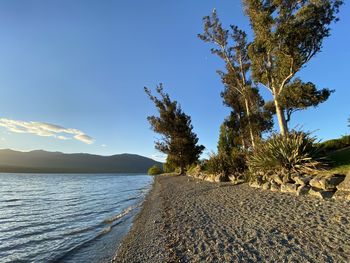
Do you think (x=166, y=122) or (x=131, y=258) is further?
(x=166, y=122)

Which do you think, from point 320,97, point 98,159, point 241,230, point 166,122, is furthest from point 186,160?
point 98,159

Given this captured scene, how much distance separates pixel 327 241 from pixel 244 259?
5.96 ft

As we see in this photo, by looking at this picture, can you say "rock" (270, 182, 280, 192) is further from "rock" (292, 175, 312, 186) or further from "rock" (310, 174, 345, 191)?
"rock" (310, 174, 345, 191)

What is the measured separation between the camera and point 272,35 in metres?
16.4

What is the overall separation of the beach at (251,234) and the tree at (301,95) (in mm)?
9823

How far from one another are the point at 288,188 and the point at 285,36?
10353 millimetres

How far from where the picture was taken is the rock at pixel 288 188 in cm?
1050

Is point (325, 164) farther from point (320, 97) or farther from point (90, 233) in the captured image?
point (90, 233)

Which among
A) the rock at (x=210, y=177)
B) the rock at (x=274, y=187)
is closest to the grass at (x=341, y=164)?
the rock at (x=274, y=187)

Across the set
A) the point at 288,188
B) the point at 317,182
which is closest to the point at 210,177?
the point at 288,188

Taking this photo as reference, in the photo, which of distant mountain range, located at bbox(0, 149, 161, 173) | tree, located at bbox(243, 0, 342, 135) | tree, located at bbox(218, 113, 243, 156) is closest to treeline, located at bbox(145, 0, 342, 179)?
tree, located at bbox(243, 0, 342, 135)

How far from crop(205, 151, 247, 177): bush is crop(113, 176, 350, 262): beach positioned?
9.20 meters

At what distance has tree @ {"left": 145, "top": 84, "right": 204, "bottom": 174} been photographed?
3728 centimetres

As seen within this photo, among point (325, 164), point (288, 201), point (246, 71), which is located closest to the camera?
point (288, 201)
